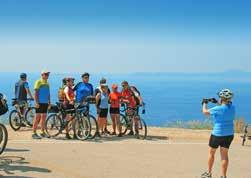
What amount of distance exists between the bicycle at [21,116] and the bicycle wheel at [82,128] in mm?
3464

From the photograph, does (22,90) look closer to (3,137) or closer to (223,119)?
(3,137)

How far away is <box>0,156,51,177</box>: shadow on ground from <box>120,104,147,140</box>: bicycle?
581 cm

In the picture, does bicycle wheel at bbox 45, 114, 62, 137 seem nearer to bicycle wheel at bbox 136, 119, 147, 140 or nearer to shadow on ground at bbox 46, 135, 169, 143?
shadow on ground at bbox 46, 135, 169, 143

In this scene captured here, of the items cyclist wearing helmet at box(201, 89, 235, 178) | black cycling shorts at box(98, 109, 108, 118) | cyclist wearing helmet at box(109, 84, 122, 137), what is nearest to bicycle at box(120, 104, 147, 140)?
cyclist wearing helmet at box(109, 84, 122, 137)

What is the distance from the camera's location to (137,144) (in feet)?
54.0

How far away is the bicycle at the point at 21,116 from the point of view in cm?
2014

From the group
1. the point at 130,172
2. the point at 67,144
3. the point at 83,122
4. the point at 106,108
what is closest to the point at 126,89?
the point at 106,108

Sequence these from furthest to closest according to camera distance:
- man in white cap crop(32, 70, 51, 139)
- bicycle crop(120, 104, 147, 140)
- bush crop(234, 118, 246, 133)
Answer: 1. bush crop(234, 118, 246, 133)
2. bicycle crop(120, 104, 147, 140)
3. man in white cap crop(32, 70, 51, 139)

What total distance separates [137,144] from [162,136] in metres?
2.87

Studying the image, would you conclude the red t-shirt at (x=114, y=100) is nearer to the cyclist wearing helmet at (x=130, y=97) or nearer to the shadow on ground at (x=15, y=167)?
the cyclist wearing helmet at (x=130, y=97)

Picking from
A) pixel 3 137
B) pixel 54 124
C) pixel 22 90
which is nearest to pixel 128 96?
pixel 54 124

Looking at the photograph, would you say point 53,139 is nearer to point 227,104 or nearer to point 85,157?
point 85,157

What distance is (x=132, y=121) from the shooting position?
18391 mm

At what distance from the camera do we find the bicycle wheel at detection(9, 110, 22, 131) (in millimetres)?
20109
